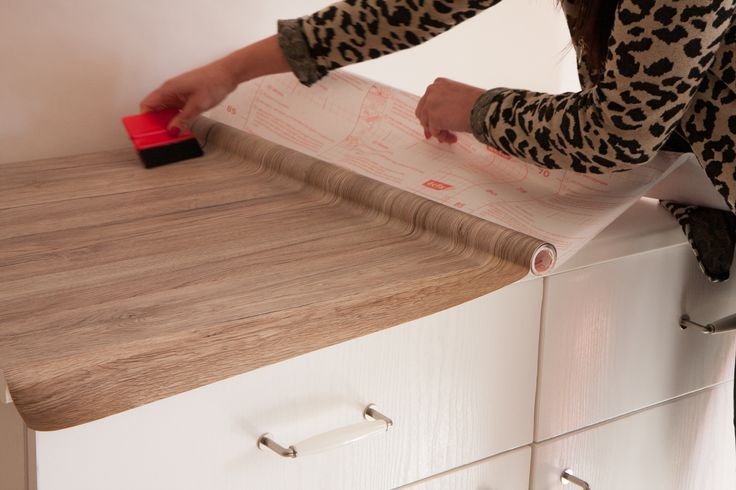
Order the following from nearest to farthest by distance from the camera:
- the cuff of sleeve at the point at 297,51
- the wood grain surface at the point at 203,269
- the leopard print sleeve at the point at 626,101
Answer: the wood grain surface at the point at 203,269
the leopard print sleeve at the point at 626,101
the cuff of sleeve at the point at 297,51

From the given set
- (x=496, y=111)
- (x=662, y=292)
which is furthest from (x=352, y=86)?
(x=662, y=292)

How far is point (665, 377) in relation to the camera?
990 mm

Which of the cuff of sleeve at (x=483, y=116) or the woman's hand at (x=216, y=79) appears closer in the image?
the cuff of sleeve at (x=483, y=116)

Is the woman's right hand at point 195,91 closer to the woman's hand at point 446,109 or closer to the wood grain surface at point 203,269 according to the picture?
the wood grain surface at point 203,269

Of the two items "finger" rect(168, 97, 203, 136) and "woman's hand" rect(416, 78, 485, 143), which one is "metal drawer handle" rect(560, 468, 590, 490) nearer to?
"woman's hand" rect(416, 78, 485, 143)

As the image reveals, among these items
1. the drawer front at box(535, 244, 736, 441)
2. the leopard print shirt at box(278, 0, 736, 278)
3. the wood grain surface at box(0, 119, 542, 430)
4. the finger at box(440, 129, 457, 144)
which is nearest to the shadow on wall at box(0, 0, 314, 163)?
the wood grain surface at box(0, 119, 542, 430)

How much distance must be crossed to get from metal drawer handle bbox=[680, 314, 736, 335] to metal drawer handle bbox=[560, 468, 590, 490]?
0.64 feet

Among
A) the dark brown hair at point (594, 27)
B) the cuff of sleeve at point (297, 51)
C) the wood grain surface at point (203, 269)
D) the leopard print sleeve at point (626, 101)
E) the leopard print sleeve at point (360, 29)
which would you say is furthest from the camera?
the cuff of sleeve at point (297, 51)

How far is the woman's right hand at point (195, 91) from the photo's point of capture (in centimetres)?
112

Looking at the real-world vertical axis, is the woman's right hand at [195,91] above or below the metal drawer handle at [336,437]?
above

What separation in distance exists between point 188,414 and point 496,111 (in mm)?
419

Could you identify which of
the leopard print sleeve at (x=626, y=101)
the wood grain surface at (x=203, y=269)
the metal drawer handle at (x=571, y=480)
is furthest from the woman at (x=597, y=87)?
the metal drawer handle at (x=571, y=480)

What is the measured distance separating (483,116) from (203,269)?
33 cm

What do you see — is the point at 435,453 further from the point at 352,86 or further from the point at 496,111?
the point at 352,86
